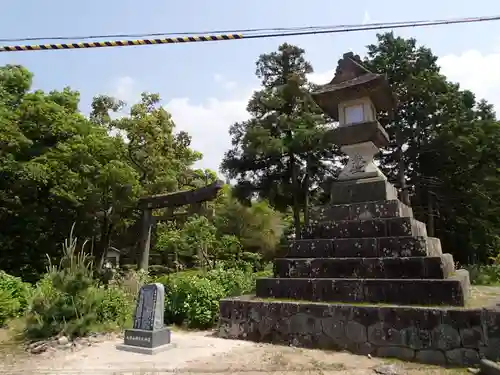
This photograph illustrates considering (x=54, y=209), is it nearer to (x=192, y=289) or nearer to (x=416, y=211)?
(x=192, y=289)

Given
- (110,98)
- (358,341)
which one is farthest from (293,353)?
(110,98)

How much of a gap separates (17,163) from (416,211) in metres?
17.6

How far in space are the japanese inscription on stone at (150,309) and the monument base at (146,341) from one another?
115 mm

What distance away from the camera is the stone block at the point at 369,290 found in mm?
5684

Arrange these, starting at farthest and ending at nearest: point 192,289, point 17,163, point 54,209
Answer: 1. point 54,209
2. point 17,163
3. point 192,289

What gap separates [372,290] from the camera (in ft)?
20.3

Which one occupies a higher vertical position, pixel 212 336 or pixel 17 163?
pixel 17 163

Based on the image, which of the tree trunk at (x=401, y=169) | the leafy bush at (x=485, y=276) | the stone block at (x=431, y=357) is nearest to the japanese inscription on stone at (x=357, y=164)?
the stone block at (x=431, y=357)

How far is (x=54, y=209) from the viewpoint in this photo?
15.0m

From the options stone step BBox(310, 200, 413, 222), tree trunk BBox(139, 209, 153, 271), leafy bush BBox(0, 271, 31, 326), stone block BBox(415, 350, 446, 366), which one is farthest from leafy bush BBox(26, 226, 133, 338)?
tree trunk BBox(139, 209, 153, 271)

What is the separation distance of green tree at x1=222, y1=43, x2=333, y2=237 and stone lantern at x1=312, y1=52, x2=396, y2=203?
7.98 meters

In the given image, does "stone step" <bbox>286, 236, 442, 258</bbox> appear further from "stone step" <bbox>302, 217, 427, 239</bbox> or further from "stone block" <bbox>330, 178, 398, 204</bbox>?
"stone block" <bbox>330, 178, 398, 204</bbox>

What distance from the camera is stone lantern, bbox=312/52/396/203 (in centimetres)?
822

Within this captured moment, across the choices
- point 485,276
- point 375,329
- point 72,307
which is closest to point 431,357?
point 375,329
